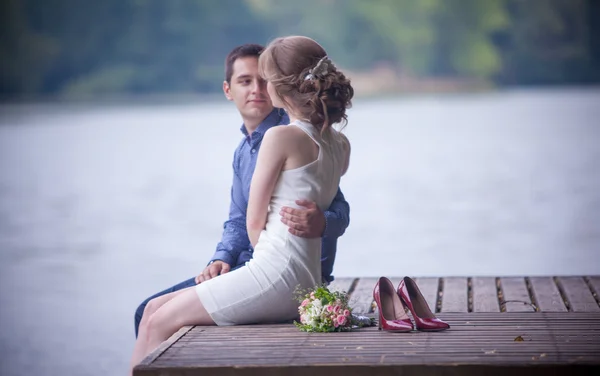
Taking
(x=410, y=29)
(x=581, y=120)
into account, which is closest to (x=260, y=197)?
(x=581, y=120)

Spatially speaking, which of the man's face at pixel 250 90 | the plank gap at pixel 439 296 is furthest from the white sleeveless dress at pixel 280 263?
the plank gap at pixel 439 296

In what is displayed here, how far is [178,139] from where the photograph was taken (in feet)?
68.7

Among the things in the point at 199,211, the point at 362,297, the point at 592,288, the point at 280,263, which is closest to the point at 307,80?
the point at 280,263

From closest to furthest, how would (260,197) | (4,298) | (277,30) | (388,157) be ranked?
(260,197)
(4,298)
(388,157)
(277,30)

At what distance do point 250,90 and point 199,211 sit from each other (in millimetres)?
8132

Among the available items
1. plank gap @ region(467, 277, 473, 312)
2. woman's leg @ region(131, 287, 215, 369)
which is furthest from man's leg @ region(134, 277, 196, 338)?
plank gap @ region(467, 277, 473, 312)

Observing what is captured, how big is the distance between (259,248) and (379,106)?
87.5 ft

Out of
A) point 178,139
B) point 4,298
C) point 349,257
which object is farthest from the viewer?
point 178,139

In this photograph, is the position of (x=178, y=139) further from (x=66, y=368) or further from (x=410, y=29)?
(x=66, y=368)

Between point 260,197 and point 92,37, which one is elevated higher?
point 92,37

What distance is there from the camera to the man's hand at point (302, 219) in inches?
117

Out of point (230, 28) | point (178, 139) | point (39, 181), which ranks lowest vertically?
point (39, 181)

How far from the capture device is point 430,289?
4.24 meters

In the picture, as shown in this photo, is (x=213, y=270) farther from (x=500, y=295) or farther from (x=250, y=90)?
(x=500, y=295)
